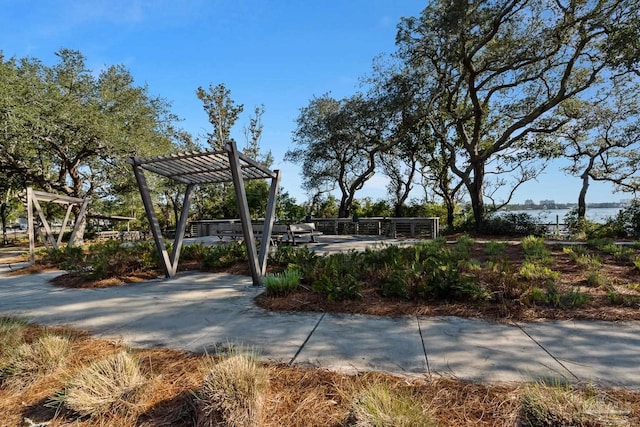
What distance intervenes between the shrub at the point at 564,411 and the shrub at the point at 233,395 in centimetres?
139

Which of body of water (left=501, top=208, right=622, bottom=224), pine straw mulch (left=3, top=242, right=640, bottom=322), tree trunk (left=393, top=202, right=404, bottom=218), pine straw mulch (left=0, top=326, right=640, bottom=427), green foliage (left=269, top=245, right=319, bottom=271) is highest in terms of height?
tree trunk (left=393, top=202, right=404, bottom=218)

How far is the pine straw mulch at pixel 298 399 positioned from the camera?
5.75 ft

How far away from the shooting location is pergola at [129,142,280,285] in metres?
4.85

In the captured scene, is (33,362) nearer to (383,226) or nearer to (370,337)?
(370,337)

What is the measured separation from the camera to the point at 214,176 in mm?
6309

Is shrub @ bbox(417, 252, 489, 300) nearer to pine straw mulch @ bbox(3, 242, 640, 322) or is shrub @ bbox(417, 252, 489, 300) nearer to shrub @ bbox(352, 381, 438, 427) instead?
pine straw mulch @ bbox(3, 242, 640, 322)

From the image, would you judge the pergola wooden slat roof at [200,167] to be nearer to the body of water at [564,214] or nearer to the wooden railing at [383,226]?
the wooden railing at [383,226]

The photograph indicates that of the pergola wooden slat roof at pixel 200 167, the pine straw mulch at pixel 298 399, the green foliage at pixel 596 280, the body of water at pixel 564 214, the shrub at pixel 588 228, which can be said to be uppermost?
the pergola wooden slat roof at pixel 200 167

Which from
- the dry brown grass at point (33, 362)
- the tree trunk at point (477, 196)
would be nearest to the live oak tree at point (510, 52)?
the tree trunk at point (477, 196)

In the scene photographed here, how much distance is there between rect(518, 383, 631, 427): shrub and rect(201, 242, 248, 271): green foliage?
5.76 metres

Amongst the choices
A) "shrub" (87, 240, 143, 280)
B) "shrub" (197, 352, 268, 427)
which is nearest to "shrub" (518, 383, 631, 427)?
"shrub" (197, 352, 268, 427)

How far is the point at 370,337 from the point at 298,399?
3.78 ft

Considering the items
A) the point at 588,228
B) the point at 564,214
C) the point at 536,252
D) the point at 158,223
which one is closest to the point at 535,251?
the point at 536,252

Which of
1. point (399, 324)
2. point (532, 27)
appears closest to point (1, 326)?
point (399, 324)
